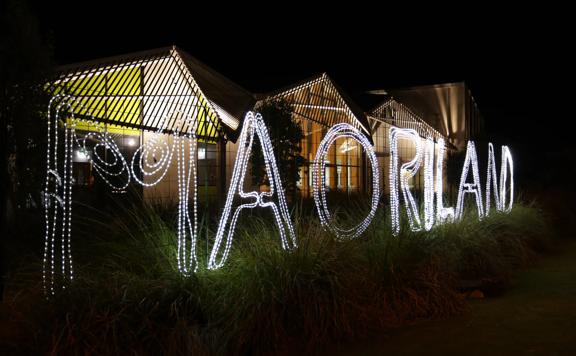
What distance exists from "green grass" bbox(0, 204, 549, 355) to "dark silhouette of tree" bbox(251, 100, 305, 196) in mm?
6499

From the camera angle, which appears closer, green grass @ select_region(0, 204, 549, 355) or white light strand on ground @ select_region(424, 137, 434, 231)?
green grass @ select_region(0, 204, 549, 355)

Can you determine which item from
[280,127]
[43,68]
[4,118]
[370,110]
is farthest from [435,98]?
[4,118]

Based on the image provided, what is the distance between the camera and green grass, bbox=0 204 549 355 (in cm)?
503

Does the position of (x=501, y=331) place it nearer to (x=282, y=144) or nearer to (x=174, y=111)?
(x=282, y=144)

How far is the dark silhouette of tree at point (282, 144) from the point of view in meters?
13.9

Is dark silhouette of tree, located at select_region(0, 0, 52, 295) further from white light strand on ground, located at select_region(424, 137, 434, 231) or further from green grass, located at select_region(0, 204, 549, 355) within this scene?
white light strand on ground, located at select_region(424, 137, 434, 231)

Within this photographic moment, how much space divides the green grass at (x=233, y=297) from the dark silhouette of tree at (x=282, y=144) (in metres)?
6.50

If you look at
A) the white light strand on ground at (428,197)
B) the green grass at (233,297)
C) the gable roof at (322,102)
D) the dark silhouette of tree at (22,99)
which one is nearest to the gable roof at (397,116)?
the gable roof at (322,102)

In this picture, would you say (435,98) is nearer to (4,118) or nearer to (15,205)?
(15,205)

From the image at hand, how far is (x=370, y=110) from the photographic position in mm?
23953

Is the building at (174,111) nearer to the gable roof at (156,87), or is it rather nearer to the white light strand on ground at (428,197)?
the gable roof at (156,87)

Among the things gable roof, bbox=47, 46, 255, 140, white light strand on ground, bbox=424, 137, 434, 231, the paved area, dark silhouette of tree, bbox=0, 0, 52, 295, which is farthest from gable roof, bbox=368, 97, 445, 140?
the paved area

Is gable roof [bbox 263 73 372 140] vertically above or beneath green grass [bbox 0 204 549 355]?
above

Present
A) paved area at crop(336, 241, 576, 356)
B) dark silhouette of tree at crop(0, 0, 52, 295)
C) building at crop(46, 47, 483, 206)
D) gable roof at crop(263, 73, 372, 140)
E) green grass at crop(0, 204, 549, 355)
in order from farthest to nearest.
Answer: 1. gable roof at crop(263, 73, 372, 140)
2. building at crop(46, 47, 483, 206)
3. dark silhouette of tree at crop(0, 0, 52, 295)
4. paved area at crop(336, 241, 576, 356)
5. green grass at crop(0, 204, 549, 355)
